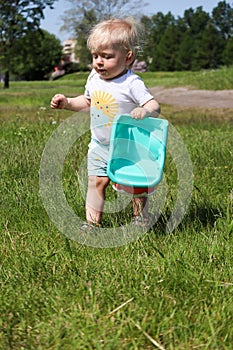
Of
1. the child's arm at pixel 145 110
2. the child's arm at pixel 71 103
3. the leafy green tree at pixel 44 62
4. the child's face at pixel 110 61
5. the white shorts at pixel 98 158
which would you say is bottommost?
the leafy green tree at pixel 44 62

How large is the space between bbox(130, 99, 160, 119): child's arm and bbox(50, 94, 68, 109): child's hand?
18.6 inches

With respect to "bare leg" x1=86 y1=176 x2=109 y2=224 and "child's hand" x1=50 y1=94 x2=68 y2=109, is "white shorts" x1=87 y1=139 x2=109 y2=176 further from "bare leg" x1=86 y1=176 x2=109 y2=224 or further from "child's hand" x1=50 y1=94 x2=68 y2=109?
"child's hand" x1=50 y1=94 x2=68 y2=109

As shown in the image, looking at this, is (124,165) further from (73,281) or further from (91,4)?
(91,4)

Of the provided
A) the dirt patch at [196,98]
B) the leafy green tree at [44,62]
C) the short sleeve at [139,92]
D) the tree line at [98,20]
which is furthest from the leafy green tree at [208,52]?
the short sleeve at [139,92]

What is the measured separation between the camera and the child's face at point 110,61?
2.94 metres

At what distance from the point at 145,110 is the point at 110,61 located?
1.23ft

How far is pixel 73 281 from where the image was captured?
2.12m

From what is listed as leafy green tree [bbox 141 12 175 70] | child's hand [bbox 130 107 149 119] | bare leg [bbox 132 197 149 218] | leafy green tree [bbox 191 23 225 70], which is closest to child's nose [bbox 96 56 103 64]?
child's hand [bbox 130 107 149 119]

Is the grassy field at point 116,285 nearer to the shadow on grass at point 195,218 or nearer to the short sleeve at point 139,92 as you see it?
the shadow on grass at point 195,218

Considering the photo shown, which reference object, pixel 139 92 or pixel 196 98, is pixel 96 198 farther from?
pixel 196 98

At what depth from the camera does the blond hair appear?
9.57ft

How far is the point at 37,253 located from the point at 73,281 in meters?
0.37

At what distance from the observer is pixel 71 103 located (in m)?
3.20

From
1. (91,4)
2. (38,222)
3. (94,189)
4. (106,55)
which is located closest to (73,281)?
(38,222)
